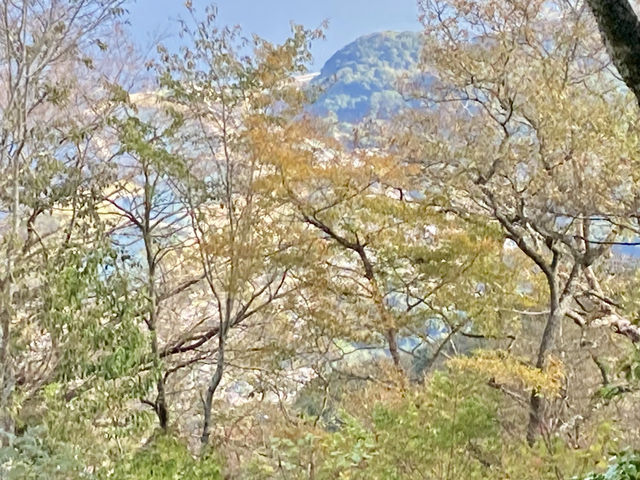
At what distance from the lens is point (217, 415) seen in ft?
19.1

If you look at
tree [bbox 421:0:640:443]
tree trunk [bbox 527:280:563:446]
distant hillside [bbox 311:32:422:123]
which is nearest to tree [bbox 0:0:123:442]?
distant hillside [bbox 311:32:422:123]

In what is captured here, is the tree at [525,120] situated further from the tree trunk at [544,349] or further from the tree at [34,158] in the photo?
the tree at [34,158]

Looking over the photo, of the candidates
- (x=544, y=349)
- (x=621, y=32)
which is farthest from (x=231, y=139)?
(x=621, y=32)

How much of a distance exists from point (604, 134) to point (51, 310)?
12.4 ft

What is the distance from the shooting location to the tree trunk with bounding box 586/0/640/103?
1.49 m

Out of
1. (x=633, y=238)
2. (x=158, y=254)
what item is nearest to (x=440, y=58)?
(x=633, y=238)

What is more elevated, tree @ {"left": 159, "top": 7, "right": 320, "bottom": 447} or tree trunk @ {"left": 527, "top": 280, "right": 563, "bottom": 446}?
tree @ {"left": 159, "top": 7, "right": 320, "bottom": 447}

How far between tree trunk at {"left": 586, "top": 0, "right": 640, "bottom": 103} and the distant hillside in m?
4.67

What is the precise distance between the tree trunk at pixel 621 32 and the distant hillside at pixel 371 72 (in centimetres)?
467

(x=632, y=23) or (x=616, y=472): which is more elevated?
(x=632, y=23)

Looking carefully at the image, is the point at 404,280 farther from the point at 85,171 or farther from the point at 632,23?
the point at 632,23

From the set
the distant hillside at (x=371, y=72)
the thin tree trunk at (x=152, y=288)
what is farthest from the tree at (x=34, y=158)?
the distant hillside at (x=371, y=72)

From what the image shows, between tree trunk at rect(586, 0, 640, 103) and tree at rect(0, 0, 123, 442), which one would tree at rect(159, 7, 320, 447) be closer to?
tree at rect(0, 0, 123, 442)

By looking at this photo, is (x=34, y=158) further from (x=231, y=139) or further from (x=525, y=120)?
(x=525, y=120)
